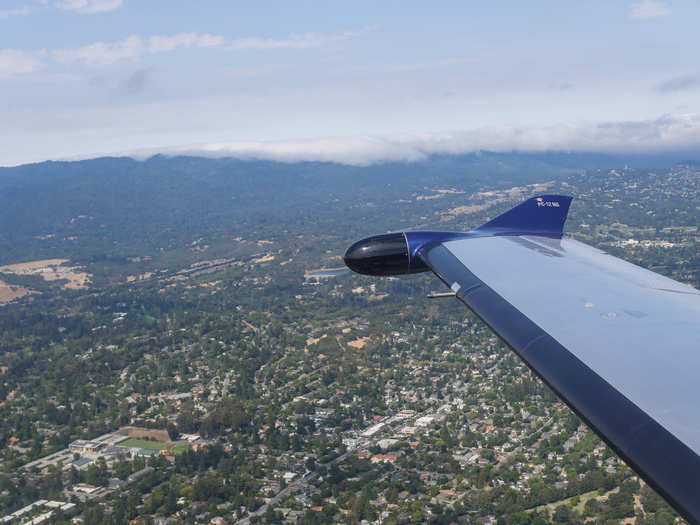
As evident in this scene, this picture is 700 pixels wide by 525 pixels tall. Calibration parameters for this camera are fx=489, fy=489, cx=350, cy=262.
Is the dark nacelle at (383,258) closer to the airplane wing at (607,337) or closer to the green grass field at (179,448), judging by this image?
the airplane wing at (607,337)

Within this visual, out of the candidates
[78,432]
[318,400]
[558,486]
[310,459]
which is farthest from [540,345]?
[78,432]

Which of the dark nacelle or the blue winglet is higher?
the blue winglet

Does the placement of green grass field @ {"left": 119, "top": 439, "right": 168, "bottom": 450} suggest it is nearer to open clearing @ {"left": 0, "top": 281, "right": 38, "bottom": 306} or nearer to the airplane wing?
the airplane wing

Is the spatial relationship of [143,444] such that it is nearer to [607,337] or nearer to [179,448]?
[179,448]

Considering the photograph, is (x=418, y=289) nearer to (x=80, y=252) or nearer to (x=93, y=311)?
(x=93, y=311)

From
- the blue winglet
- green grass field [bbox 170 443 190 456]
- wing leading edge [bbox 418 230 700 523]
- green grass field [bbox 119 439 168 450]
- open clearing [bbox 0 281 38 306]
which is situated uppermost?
the blue winglet

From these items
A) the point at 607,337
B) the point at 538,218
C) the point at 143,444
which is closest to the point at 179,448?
the point at 143,444

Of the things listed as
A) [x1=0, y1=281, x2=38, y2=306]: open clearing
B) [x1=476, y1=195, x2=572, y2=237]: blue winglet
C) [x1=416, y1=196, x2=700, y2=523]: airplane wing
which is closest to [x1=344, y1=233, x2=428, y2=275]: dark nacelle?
[x1=416, y1=196, x2=700, y2=523]: airplane wing
